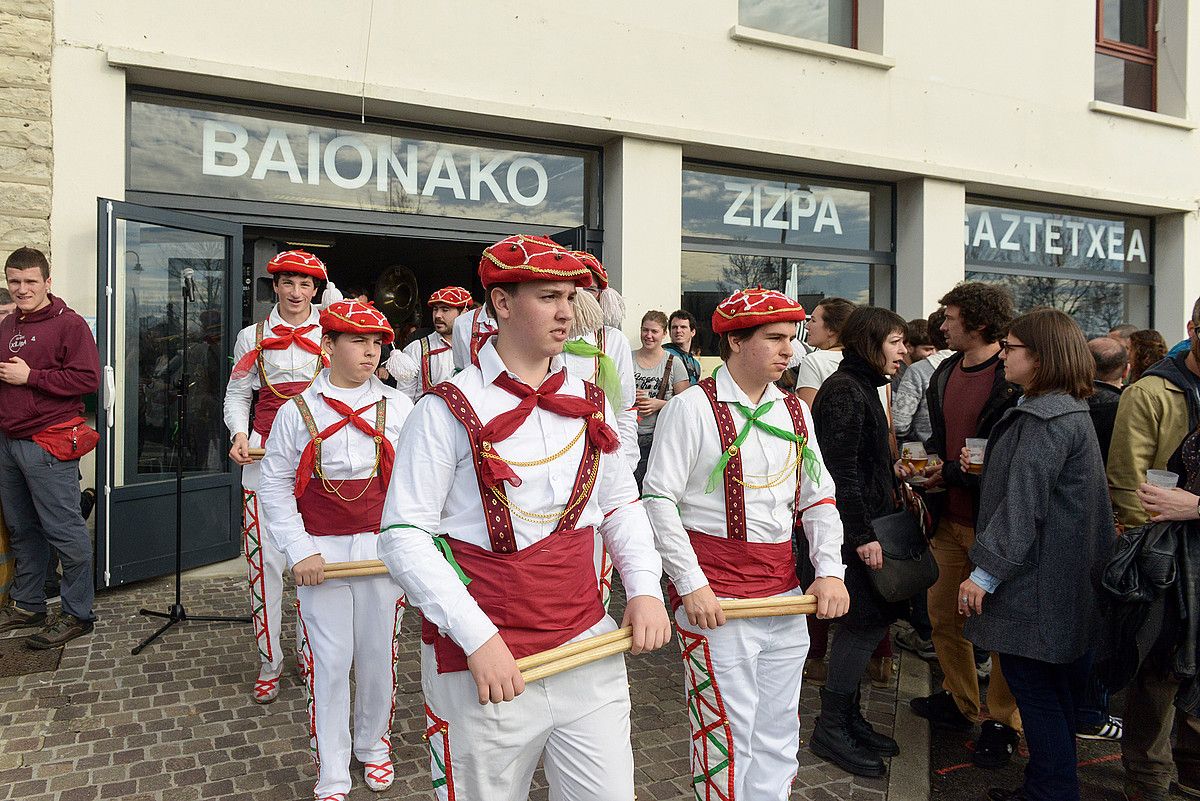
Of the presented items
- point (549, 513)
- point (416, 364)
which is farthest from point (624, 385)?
point (549, 513)

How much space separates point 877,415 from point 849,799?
5.48 ft

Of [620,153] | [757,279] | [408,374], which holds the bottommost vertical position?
[408,374]

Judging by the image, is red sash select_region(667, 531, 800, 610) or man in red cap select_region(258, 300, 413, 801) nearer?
red sash select_region(667, 531, 800, 610)

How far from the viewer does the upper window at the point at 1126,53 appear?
39.1 feet

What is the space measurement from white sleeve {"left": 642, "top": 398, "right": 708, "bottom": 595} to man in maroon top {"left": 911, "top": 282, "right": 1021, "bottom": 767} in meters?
1.85

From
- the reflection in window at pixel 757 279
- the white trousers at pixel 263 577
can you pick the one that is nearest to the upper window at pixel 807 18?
the reflection in window at pixel 757 279

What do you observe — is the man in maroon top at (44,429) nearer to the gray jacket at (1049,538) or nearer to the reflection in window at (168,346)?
the reflection in window at (168,346)

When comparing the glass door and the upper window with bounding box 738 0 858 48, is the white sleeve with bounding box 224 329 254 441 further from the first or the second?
the upper window with bounding box 738 0 858 48

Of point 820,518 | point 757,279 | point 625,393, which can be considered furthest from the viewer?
point 757,279

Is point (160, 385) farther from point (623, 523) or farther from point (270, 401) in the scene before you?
point (623, 523)

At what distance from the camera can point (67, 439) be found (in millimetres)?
5621

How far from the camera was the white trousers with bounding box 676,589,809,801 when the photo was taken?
118 inches

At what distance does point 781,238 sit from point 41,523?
25.2 feet

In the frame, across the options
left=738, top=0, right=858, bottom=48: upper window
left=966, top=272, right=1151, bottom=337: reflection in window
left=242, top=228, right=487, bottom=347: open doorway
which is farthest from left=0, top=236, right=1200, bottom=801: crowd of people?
left=242, top=228, right=487, bottom=347: open doorway
